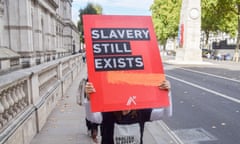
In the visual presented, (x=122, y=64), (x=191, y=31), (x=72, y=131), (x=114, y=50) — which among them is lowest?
(x=72, y=131)

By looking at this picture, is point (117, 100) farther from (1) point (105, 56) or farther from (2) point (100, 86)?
(1) point (105, 56)

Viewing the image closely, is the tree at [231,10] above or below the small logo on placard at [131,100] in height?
above

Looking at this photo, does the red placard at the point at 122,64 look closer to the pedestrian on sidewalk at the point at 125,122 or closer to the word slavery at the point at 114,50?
the word slavery at the point at 114,50

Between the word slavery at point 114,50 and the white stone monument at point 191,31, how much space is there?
33268 millimetres

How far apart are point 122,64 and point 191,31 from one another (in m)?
34.3

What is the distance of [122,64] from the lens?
315 centimetres

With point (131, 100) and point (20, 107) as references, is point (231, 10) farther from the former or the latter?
point (131, 100)

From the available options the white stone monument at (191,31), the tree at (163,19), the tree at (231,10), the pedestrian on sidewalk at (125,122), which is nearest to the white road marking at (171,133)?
the pedestrian on sidewalk at (125,122)

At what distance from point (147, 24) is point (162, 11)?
6413cm

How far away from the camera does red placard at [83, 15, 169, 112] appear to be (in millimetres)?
3068

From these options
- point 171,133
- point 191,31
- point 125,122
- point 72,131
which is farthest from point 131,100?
point 191,31

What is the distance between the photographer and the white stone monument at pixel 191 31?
35500 millimetres

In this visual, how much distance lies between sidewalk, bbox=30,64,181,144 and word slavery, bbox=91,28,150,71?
2829 mm

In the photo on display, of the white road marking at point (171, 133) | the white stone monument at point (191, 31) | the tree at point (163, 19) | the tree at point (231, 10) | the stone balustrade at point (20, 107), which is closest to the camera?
the stone balustrade at point (20, 107)
